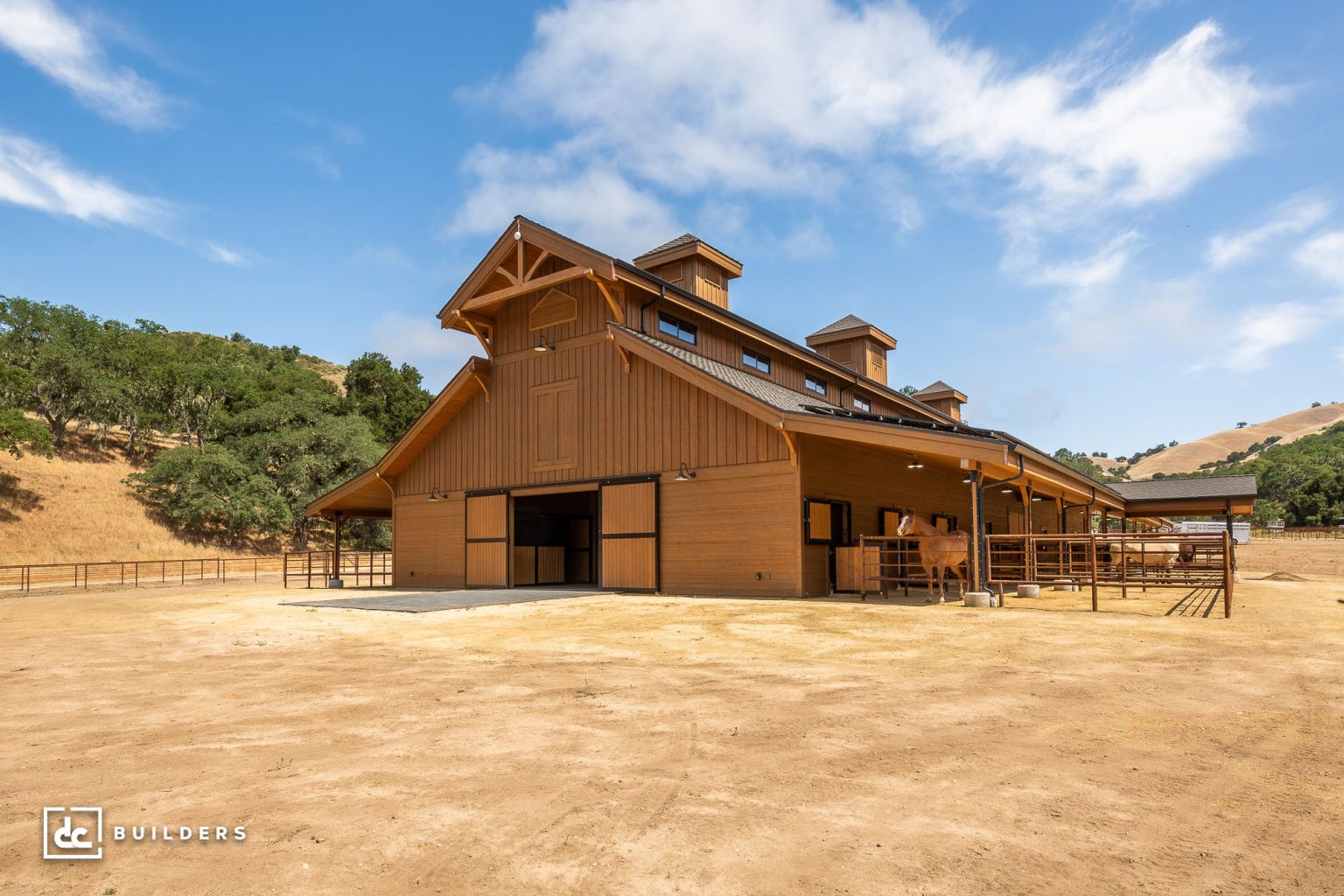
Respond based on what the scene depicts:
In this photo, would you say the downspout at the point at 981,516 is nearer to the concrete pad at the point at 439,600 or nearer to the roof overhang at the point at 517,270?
the concrete pad at the point at 439,600

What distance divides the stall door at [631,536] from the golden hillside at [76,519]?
33470 mm

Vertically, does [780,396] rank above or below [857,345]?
below

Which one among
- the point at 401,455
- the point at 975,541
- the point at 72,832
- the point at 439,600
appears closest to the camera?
the point at 72,832

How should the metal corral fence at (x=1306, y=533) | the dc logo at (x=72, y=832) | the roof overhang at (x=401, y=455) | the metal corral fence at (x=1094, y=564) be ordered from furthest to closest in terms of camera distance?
1. the metal corral fence at (x=1306, y=533)
2. the roof overhang at (x=401, y=455)
3. the metal corral fence at (x=1094, y=564)
4. the dc logo at (x=72, y=832)

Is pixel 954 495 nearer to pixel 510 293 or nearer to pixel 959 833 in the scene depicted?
pixel 510 293

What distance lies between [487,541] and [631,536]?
5.68 m

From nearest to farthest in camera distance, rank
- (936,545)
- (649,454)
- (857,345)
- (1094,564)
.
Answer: (1094,564), (936,545), (649,454), (857,345)

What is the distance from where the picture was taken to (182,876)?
343 cm

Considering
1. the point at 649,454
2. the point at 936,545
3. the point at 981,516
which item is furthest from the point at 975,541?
the point at 649,454

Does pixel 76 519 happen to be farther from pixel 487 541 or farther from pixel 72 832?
pixel 72 832

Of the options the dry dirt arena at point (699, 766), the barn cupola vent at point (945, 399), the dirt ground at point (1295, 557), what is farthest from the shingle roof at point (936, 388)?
the dry dirt arena at point (699, 766)

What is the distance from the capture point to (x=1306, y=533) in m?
68.1

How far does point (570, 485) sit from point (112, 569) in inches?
1154

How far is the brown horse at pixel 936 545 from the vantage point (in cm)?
1647
